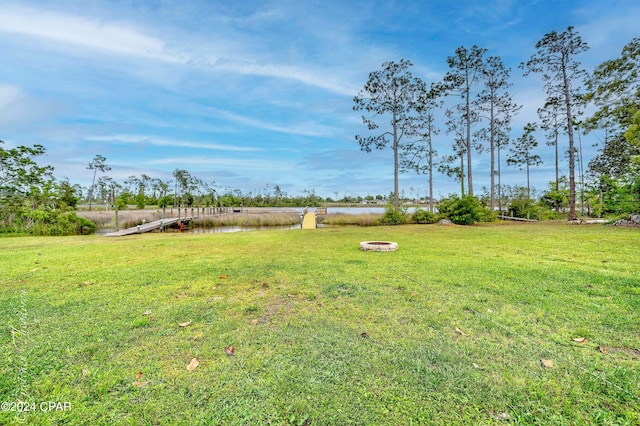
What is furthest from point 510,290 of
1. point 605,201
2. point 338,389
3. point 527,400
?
point 605,201

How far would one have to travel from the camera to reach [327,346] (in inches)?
86.7

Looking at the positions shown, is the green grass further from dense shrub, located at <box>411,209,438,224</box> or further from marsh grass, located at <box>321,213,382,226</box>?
marsh grass, located at <box>321,213,382,226</box>

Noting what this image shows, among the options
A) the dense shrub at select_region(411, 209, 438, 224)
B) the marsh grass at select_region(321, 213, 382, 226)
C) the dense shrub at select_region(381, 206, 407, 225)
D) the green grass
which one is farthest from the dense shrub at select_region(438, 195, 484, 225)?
the green grass

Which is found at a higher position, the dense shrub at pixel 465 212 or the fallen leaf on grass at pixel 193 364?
the dense shrub at pixel 465 212

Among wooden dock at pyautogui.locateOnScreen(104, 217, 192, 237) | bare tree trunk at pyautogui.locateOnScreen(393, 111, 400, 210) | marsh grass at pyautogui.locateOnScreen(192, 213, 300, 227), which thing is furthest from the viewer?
marsh grass at pyautogui.locateOnScreen(192, 213, 300, 227)

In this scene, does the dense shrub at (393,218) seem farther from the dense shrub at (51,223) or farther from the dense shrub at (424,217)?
the dense shrub at (51,223)

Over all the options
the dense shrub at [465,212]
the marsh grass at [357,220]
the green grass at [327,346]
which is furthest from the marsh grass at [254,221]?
the green grass at [327,346]

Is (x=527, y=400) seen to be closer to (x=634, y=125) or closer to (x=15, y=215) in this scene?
(x=634, y=125)

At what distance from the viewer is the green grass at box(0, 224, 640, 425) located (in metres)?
1.55

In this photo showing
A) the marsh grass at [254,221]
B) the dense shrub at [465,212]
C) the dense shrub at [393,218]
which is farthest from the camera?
the marsh grass at [254,221]

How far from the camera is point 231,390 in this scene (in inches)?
66.7

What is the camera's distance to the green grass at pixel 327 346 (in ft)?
5.08

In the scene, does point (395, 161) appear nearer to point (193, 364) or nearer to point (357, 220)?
point (357, 220)

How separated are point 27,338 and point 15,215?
62.0ft
